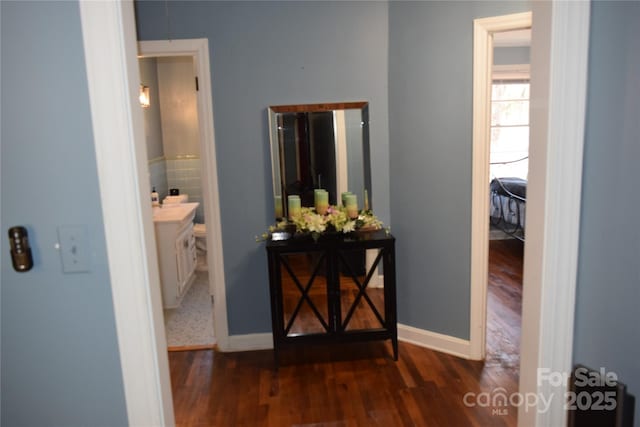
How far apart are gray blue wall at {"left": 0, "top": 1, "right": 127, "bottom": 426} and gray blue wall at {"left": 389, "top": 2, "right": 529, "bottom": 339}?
2302 mm

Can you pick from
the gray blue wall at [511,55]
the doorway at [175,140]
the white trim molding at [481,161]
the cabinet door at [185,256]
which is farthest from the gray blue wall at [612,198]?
the gray blue wall at [511,55]

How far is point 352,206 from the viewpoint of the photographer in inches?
127

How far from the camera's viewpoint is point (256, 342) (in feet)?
11.2

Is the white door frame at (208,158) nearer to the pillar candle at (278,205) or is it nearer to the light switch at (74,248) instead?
the pillar candle at (278,205)

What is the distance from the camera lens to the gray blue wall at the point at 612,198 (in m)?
1.25

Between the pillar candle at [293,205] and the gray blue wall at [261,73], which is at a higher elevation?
the gray blue wall at [261,73]

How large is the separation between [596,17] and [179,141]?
198 inches

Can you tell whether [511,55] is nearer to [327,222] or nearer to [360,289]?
[327,222]

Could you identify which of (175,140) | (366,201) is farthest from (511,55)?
(175,140)

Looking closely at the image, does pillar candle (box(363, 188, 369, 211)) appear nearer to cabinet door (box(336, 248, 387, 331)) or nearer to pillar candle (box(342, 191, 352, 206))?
pillar candle (box(342, 191, 352, 206))

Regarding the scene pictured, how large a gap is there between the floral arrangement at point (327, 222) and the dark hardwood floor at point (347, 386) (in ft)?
2.84

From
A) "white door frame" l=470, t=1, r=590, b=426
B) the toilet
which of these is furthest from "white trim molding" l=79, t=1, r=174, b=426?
the toilet

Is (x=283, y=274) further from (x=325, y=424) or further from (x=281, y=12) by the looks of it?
(x=281, y=12)

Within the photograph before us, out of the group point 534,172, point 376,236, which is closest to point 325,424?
point 376,236
